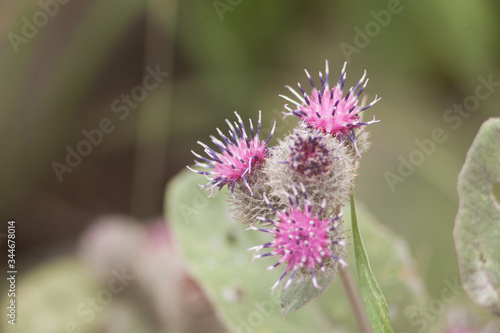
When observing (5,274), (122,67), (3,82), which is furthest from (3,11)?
(5,274)

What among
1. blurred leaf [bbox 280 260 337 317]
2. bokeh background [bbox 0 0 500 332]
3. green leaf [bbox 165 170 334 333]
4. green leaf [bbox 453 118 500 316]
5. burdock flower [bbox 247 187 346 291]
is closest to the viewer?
burdock flower [bbox 247 187 346 291]

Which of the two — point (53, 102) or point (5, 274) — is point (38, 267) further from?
point (53, 102)

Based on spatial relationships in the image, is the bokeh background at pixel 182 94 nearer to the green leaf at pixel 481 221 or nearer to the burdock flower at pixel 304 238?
the green leaf at pixel 481 221

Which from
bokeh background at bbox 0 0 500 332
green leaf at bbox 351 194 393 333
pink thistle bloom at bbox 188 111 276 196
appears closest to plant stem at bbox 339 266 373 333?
green leaf at bbox 351 194 393 333

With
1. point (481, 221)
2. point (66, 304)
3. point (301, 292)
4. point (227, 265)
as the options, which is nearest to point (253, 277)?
point (227, 265)

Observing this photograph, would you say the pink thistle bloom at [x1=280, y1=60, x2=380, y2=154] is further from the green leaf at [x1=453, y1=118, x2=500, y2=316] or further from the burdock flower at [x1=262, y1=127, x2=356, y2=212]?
the green leaf at [x1=453, y1=118, x2=500, y2=316]

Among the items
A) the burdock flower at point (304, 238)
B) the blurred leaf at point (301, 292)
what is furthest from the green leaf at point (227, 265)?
the burdock flower at point (304, 238)

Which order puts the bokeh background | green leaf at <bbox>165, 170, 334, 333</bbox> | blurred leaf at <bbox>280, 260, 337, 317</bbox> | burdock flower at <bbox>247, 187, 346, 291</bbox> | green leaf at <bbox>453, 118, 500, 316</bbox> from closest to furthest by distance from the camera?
burdock flower at <bbox>247, 187, 346, 291</bbox> < blurred leaf at <bbox>280, 260, 337, 317</bbox> < green leaf at <bbox>453, 118, 500, 316</bbox> < green leaf at <bbox>165, 170, 334, 333</bbox> < the bokeh background

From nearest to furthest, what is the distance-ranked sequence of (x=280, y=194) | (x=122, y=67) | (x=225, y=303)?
(x=280, y=194) < (x=225, y=303) < (x=122, y=67)
